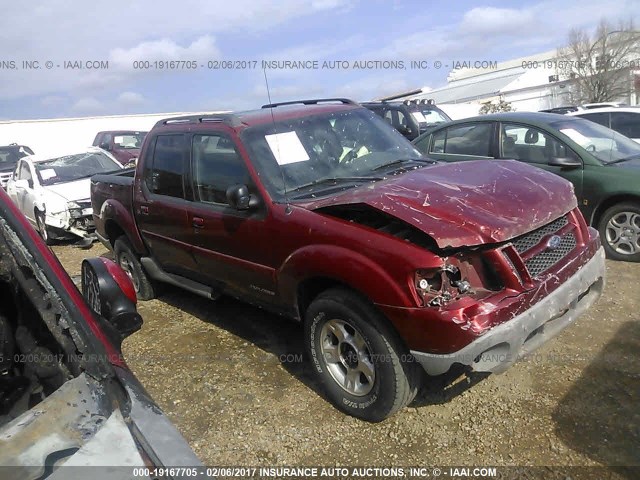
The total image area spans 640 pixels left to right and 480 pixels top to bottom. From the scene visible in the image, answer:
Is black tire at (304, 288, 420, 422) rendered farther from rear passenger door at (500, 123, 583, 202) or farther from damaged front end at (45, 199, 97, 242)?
damaged front end at (45, 199, 97, 242)

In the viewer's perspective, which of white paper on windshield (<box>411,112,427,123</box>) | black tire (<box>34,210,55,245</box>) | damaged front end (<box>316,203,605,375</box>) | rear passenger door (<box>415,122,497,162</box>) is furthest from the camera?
white paper on windshield (<box>411,112,427,123</box>)

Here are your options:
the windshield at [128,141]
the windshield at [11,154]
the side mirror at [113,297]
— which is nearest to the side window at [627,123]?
the side mirror at [113,297]

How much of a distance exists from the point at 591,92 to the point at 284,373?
39.4m

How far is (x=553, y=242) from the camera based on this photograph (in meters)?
3.28

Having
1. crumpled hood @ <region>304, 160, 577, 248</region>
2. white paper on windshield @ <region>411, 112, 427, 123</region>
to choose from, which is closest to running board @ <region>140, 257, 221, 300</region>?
crumpled hood @ <region>304, 160, 577, 248</region>

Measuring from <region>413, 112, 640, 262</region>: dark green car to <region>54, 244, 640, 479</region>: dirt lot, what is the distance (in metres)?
1.26

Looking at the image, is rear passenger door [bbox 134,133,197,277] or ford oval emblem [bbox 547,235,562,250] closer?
ford oval emblem [bbox 547,235,562,250]

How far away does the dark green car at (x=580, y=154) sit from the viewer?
5.59 meters

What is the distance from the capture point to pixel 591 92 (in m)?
36.7

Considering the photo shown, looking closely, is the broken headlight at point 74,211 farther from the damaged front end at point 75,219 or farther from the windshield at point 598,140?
the windshield at point 598,140

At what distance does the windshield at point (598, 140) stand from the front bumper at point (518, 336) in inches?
127

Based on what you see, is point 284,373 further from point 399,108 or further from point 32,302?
point 399,108

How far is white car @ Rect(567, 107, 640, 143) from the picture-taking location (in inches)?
322

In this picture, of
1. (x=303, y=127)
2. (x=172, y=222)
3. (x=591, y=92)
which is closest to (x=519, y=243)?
(x=303, y=127)
